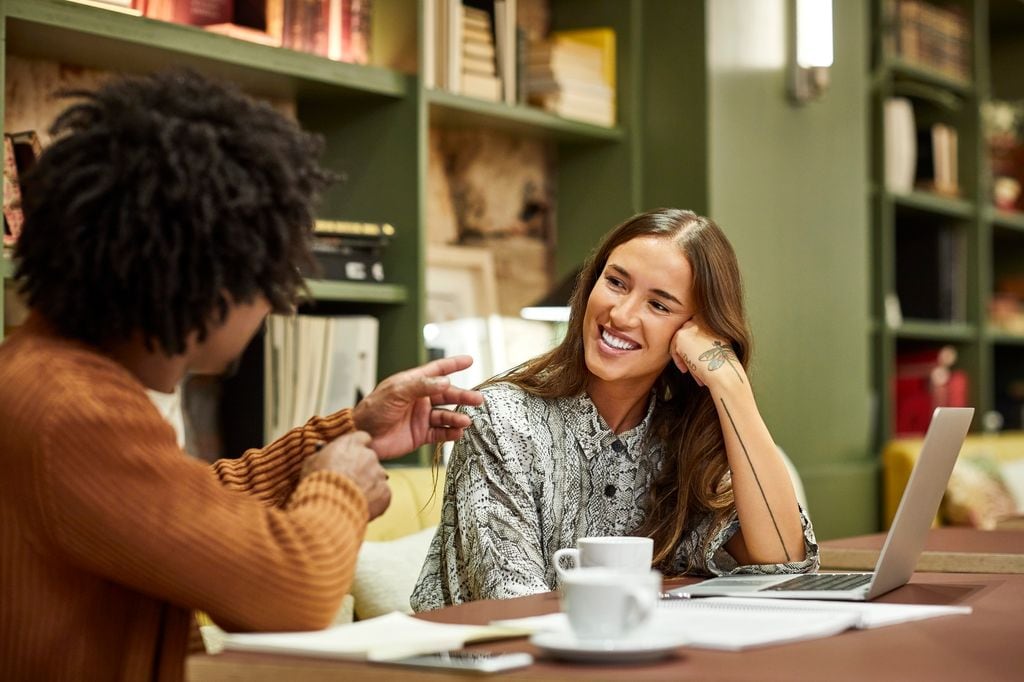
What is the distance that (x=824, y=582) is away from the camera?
5.45ft

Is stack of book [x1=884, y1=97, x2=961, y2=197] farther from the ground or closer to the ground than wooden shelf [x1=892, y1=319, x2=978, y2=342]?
farther from the ground

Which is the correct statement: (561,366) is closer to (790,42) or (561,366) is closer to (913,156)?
(790,42)

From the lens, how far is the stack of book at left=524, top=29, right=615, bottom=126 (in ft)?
11.6

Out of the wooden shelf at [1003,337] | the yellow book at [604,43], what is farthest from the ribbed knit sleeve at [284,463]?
the wooden shelf at [1003,337]

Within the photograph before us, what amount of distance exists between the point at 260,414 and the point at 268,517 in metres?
1.70

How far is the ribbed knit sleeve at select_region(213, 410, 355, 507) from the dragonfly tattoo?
2.26 feet

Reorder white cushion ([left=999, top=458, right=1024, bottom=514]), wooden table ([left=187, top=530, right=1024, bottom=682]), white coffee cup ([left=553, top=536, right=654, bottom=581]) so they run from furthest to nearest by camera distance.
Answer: white cushion ([left=999, top=458, right=1024, bottom=514]) < white coffee cup ([left=553, top=536, right=654, bottom=581]) < wooden table ([left=187, top=530, right=1024, bottom=682])

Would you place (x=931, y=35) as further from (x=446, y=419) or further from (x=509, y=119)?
(x=446, y=419)

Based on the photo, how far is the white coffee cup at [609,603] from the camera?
1118 mm

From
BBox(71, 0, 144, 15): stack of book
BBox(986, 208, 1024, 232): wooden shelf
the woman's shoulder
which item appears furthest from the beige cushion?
BBox(71, 0, 144, 15): stack of book

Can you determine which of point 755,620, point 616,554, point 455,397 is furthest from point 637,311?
point 755,620

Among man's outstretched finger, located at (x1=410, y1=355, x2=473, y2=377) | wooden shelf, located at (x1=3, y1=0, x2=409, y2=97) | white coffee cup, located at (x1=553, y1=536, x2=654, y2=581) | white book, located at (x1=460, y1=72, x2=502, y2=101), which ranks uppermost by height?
white book, located at (x1=460, y1=72, x2=502, y2=101)

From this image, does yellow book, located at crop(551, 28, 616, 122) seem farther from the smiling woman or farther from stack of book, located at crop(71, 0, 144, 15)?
the smiling woman

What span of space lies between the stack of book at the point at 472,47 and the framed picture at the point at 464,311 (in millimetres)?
448
